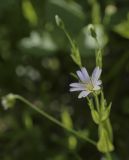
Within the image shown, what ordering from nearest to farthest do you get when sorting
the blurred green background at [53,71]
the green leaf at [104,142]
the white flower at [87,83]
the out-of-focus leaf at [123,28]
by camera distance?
the white flower at [87,83], the green leaf at [104,142], the out-of-focus leaf at [123,28], the blurred green background at [53,71]

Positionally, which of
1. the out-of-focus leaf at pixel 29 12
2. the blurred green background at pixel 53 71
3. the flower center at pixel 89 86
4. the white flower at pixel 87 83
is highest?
the out-of-focus leaf at pixel 29 12

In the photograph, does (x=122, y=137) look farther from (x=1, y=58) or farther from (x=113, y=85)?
(x=1, y=58)

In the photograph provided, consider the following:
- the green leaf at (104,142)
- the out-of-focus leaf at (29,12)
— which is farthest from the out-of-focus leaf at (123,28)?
the green leaf at (104,142)

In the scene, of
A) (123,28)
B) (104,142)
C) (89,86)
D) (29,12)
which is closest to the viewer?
(89,86)

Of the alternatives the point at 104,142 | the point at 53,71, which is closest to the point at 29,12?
the point at 53,71

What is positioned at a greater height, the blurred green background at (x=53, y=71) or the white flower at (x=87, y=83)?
the white flower at (x=87, y=83)

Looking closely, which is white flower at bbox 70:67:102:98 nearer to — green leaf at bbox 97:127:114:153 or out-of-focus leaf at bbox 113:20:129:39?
green leaf at bbox 97:127:114:153

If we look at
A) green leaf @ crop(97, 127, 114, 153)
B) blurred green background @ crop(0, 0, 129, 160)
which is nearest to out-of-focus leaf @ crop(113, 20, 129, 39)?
blurred green background @ crop(0, 0, 129, 160)

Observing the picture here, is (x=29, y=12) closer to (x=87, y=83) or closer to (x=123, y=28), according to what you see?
(x=123, y=28)

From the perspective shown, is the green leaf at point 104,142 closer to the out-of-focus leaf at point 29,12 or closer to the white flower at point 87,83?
the white flower at point 87,83
